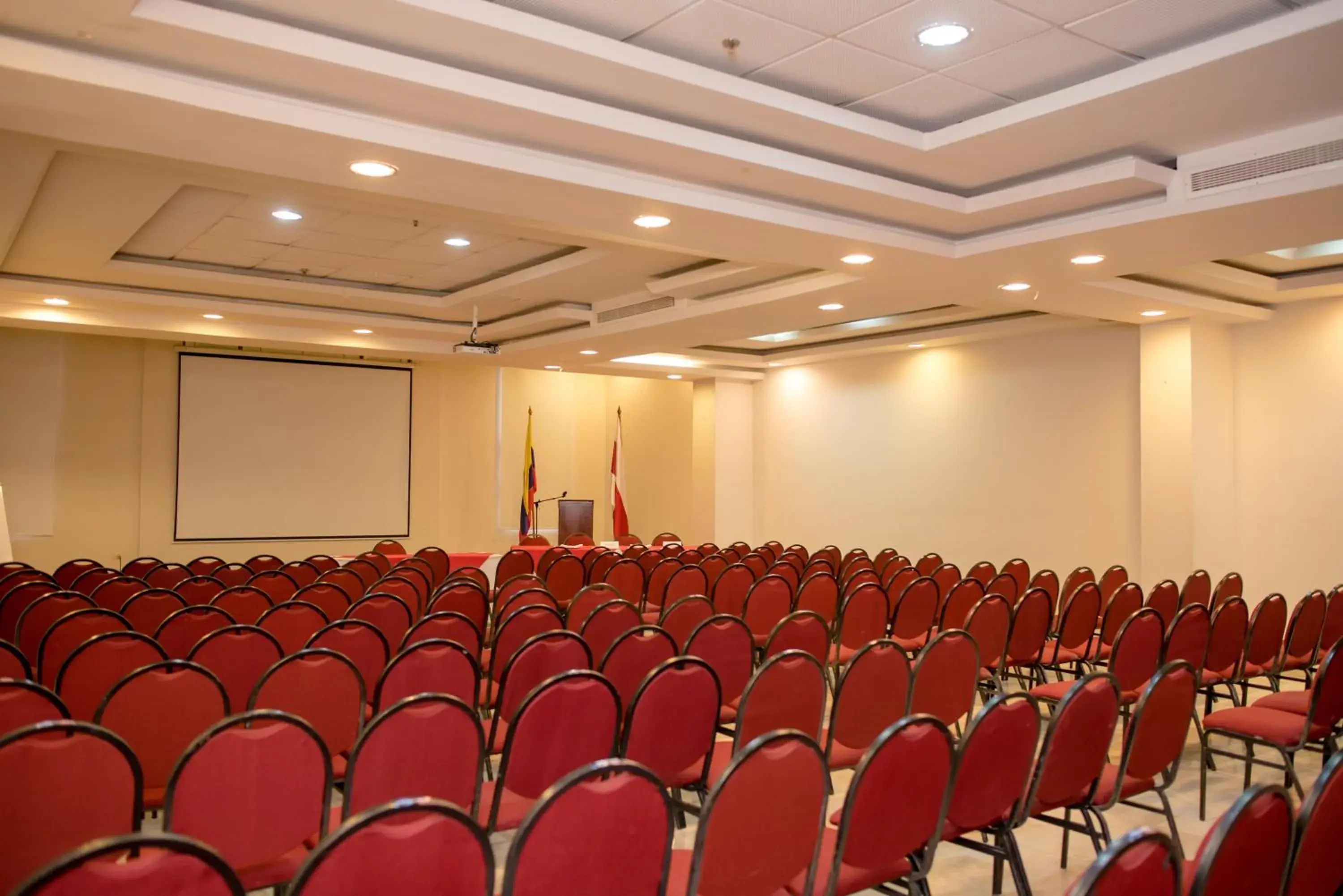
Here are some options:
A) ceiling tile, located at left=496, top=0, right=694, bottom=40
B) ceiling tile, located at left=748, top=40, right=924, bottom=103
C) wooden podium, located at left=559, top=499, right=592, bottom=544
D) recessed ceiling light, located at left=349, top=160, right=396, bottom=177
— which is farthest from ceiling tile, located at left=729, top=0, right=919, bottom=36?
wooden podium, located at left=559, top=499, right=592, bottom=544

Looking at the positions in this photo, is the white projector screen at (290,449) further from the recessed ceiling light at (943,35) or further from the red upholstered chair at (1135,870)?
the red upholstered chair at (1135,870)

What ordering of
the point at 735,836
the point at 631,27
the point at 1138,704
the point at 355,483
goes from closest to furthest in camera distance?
the point at 735,836 → the point at 1138,704 → the point at 631,27 → the point at 355,483

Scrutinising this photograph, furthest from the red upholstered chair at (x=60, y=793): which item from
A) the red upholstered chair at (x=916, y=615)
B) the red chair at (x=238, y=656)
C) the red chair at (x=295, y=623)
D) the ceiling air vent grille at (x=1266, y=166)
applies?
the ceiling air vent grille at (x=1266, y=166)

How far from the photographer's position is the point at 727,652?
16.6 feet

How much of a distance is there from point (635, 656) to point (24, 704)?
2.47 meters

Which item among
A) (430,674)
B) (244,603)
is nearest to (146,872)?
(430,674)

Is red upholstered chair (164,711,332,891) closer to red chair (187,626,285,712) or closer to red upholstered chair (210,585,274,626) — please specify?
red chair (187,626,285,712)

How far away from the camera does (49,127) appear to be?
4430mm

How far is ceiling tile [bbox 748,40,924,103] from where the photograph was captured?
4410mm

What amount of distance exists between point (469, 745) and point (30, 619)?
4.06m

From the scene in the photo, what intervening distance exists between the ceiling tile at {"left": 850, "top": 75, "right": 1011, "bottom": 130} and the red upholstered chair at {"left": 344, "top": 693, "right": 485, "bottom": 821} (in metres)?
3.66

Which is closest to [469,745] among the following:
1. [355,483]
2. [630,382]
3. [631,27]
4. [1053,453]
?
[631,27]

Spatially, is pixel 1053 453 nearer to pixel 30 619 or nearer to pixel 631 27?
pixel 631 27

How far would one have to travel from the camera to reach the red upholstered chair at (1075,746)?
3387mm
